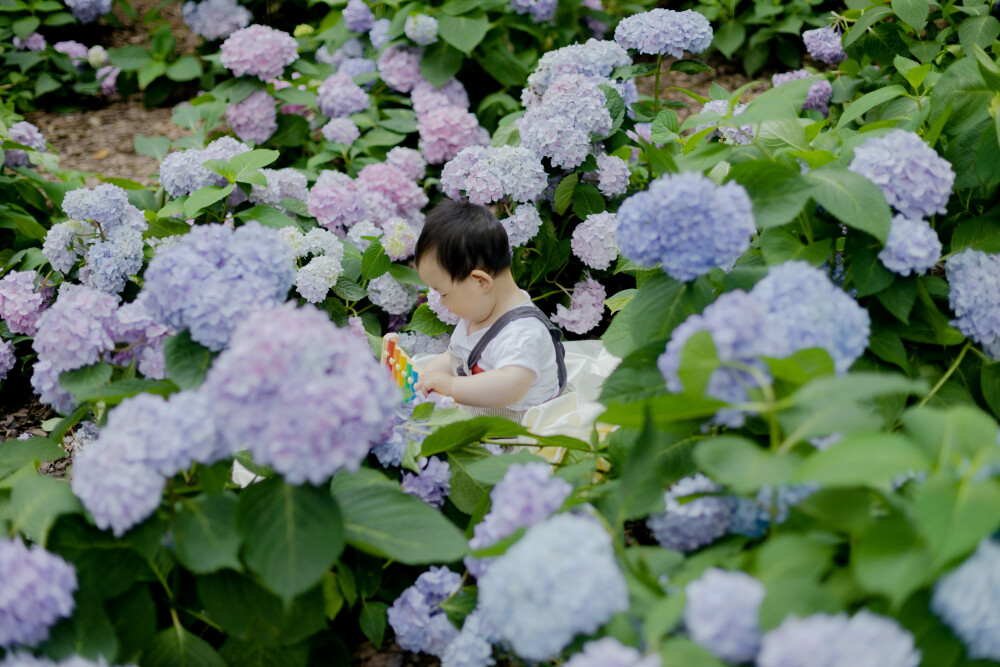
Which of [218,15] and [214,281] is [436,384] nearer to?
[214,281]

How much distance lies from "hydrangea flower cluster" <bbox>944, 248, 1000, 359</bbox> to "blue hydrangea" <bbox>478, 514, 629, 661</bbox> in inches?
37.7

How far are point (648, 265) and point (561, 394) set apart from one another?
1.05 m

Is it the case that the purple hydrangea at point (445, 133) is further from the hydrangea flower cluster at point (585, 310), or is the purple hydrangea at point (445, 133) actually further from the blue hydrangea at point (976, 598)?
the blue hydrangea at point (976, 598)

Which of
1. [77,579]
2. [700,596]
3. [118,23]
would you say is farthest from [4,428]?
[118,23]

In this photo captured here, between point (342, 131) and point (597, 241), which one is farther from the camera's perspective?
point (342, 131)

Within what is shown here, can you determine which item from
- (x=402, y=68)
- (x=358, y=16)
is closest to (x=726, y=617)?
(x=402, y=68)

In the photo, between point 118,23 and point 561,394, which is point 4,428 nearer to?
point 561,394

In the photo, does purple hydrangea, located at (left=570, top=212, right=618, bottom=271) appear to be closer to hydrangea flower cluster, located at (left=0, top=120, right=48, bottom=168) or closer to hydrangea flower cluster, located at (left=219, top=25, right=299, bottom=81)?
hydrangea flower cluster, located at (left=219, top=25, right=299, bottom=81)

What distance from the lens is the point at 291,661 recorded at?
138 centimetres

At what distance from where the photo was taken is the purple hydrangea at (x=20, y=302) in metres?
2.31

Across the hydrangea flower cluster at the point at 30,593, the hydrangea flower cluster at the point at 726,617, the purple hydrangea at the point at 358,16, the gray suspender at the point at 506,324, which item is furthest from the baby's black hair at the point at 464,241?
the purple hydrangea at the point at 358,16

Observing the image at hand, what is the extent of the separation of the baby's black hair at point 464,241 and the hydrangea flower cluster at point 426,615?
96 centimetres

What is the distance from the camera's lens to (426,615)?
151 cm

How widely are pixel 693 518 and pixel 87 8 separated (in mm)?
4980
